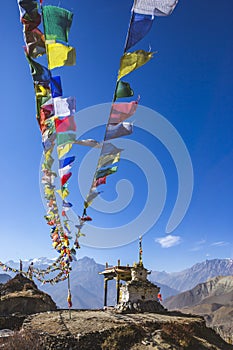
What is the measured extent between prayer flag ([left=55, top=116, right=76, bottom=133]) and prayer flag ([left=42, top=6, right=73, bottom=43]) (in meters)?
2.49

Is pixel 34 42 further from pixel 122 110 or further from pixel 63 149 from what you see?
pixel 63 149

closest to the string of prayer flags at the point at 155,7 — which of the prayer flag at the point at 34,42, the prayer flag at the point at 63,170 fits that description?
the prayer flag at the point at 34,42

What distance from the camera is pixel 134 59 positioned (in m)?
6.88

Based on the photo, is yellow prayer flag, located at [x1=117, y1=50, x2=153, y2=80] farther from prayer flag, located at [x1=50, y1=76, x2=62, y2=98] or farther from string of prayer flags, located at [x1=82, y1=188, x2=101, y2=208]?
string of prayer flags, located at [x1=82, y1=188, x2=101, y2=208]

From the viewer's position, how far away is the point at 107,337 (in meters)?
13.8

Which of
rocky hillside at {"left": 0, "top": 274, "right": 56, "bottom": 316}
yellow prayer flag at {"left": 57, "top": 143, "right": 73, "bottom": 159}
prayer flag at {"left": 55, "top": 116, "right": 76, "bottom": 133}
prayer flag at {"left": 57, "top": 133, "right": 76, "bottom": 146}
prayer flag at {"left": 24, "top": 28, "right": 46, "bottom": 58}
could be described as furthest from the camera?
rocky hillside at {"left": 0, "top": 274, "right": 56, "bottom": 316}

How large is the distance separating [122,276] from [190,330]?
29.7 feet

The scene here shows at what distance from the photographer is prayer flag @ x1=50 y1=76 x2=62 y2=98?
27.0 ft

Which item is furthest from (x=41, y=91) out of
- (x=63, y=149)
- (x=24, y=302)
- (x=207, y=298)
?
(x=207, y=298)

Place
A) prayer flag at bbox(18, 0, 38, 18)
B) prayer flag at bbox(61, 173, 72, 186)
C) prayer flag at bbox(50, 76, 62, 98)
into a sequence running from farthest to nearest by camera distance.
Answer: prayer flag at bbox(61, 173, 72, 186) < prayer flag at bbox(50, 76, 62, 98) < prayer flag at bbox(18, 0, 38, 18)

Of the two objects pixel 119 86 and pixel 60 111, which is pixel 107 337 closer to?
pixel 60 111

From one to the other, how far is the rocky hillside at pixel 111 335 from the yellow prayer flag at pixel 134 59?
12024mm

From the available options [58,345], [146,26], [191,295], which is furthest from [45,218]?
[191,295]

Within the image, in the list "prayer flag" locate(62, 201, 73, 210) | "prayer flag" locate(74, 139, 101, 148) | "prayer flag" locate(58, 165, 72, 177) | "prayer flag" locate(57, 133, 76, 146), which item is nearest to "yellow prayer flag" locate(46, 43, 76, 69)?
"prayer flag" locate(57, 133, 76, 146)
